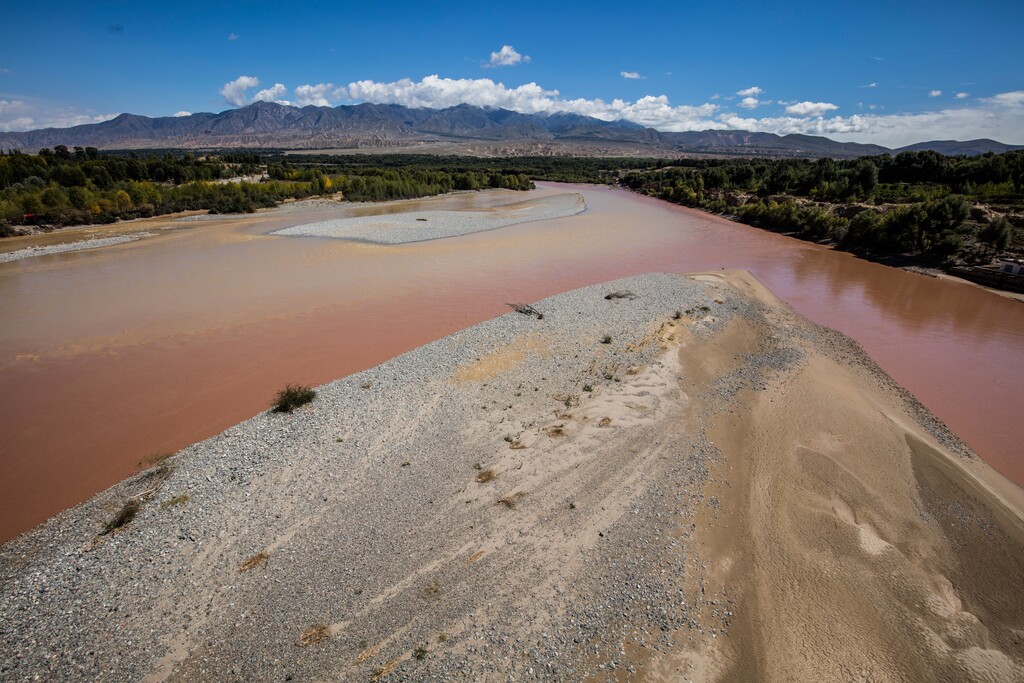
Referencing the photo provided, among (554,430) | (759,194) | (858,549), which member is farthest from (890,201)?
(554,430)

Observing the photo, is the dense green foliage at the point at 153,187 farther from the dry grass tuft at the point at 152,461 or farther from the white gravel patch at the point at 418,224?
the dry grass tuft at the point at 152,461

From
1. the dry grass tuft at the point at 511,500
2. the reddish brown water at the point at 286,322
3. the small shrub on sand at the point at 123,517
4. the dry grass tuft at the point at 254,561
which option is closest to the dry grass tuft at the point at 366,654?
the dry grass tuft at the point at 254,561

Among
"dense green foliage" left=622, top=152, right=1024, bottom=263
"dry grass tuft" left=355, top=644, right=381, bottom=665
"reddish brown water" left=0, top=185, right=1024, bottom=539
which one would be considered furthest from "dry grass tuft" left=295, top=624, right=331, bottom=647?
"dense green foliage" left=622, top=152, right=1024, bottom=263

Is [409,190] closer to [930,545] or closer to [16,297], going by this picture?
[16,297]

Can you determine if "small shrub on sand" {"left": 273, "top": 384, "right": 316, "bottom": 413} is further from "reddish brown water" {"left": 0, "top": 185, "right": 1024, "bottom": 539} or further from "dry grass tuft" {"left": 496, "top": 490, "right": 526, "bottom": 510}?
"dry grass tuft" {"left": 496, "top": 490, "right": 526, "bottom": 510}

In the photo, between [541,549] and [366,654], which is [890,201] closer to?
[541,549]
